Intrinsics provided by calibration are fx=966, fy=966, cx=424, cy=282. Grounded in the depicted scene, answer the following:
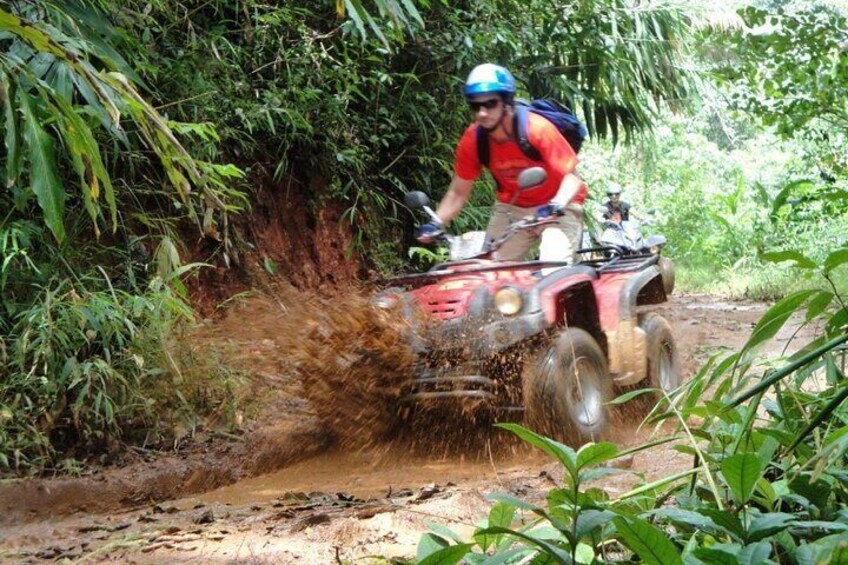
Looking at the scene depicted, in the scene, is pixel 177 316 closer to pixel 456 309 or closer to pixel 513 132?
pixel 456 309

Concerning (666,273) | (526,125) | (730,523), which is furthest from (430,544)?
(666,273)

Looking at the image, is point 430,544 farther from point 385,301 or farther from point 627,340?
point 627,340

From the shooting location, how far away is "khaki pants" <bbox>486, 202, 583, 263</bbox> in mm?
5602

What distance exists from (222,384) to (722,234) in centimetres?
1495

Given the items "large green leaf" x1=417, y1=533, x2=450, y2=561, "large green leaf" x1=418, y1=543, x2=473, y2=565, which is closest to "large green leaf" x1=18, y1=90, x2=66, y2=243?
"large green leaf" x1=417, y1=533, x2=450, y2=561

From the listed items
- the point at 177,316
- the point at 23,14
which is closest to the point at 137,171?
the point at 177,316

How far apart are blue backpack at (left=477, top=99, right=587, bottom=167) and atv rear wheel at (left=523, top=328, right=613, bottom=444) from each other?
1.22 meters

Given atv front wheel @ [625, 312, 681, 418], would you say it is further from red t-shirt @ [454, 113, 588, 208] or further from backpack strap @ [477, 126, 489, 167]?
backpack strap @ [477, 126, 489, 167]

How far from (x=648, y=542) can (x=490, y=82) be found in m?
4.75

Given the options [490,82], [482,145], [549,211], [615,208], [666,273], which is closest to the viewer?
[549,211]

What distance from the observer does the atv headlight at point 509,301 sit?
482cm

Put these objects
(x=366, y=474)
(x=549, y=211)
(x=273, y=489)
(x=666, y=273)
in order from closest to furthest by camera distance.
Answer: (x=273, y=489) < (x=366, y=474) < (x=549, y=211) < (x=666, y=273)

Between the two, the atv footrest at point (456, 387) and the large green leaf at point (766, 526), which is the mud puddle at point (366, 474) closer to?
the atv footrest at point (456, 387)

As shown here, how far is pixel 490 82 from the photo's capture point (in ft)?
18.4
